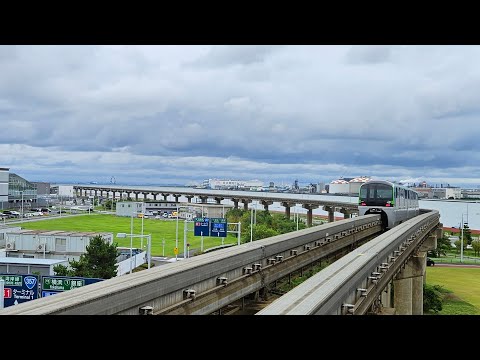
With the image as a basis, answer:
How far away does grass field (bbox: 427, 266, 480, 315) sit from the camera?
68.7ft

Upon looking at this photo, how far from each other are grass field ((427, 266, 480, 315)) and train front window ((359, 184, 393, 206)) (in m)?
6.50

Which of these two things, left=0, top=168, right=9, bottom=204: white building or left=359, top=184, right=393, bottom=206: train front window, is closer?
left=359, top=184, right=393, bottom=206: train front window

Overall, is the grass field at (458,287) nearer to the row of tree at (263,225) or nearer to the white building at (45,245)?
the row of tree at (263,225)

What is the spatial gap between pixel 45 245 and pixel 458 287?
21.2 meters

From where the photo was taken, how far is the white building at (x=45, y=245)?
795 inches

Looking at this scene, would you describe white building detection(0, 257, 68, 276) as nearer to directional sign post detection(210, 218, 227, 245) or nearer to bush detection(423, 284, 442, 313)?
directional sign post detection(210, 218, 227, 245)

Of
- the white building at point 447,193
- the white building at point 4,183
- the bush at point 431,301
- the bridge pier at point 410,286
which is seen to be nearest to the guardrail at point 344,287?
the bridge pier at point 410,286

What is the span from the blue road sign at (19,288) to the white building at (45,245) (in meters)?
9.68

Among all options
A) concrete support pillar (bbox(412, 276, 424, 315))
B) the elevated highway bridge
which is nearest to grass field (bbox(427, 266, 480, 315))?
concrete support pillar (bbox(412, 276, 424, 315))

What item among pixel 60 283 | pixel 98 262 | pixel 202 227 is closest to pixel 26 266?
pixel 98 262
